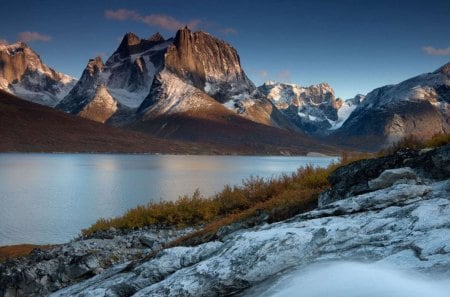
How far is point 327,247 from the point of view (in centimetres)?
691

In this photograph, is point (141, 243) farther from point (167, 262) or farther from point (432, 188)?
point (432, 188)

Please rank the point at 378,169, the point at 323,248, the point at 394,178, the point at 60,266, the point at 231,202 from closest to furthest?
the point at 323,248 < the point at 394,178 < the point at 378,169 < the point at 60,266 < the point at 231,202

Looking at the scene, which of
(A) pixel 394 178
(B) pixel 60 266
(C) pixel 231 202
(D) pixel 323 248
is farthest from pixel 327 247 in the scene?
(C) pixel 231 202

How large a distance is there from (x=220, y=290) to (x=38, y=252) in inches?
445

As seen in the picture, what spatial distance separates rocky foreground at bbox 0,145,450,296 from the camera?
6.32m

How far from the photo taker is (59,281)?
12.6 meters

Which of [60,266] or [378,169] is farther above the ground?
[378,169]

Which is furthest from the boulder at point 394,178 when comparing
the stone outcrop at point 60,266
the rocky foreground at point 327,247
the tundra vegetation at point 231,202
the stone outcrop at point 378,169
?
the stone outcrop at point 60,266

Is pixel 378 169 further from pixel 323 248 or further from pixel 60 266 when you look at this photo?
pixel 60 266

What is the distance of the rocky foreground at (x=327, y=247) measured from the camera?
6.32 m

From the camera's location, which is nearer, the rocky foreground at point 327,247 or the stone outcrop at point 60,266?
A: the rocky foreground at point 327,247

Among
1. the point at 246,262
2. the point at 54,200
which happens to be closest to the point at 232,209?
the point at 246,262

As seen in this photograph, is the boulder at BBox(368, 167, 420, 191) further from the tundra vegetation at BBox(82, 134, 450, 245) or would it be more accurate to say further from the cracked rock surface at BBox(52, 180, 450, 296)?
the tundra vegetation at BBox(82, 134, 450, 245)

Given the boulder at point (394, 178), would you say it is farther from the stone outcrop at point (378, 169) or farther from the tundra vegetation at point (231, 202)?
the tundra vegetation at point (231, 202)
